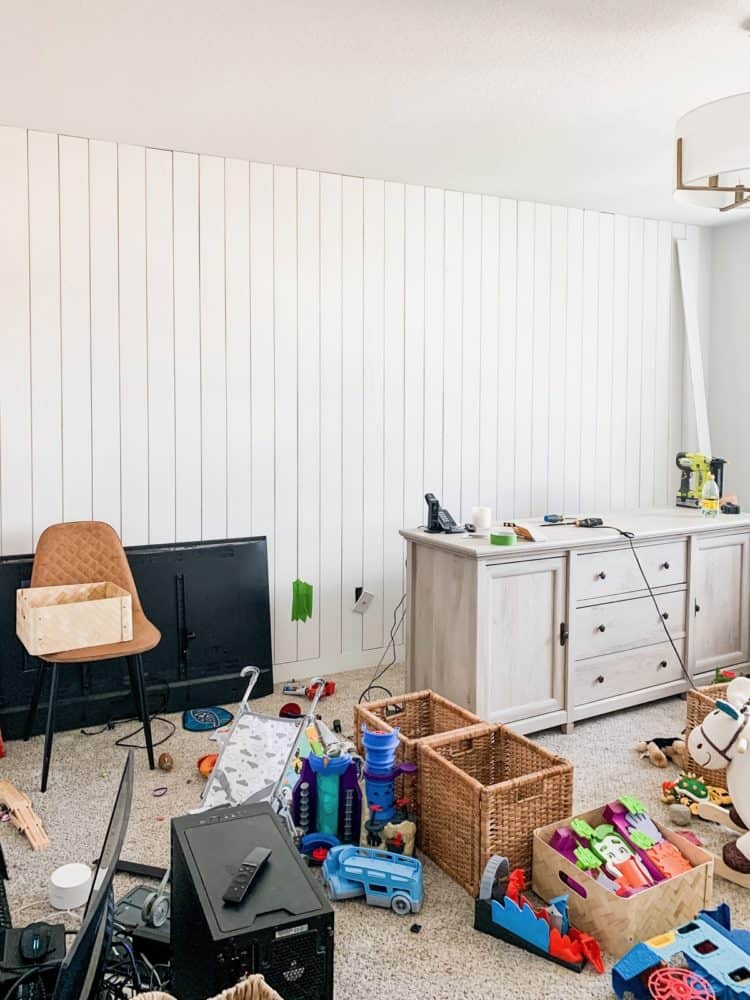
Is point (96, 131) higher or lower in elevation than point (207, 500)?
higher

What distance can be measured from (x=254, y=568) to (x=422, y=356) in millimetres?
1401

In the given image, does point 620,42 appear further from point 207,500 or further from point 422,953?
point 422,953

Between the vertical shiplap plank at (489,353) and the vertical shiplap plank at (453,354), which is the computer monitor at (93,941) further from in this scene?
the vertical shiplap plank at (489,353)

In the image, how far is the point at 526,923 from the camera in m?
2.04

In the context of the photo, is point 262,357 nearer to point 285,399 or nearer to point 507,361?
point 285,399

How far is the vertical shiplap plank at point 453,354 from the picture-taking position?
14.0 feet

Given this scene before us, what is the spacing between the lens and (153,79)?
279cm

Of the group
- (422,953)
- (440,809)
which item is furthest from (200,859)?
(440,809)

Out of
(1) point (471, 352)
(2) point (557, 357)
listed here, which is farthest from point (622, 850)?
(2) point (557, 357)

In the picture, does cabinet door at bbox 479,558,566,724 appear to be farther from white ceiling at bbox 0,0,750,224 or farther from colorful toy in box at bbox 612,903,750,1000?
white ceiling at bbox 0,0,750,224

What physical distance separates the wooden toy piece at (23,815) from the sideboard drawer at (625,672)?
206 cm

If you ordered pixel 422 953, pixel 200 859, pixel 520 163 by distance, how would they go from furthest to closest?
pixel 520 163 < pixel 422 953 < pixel 200 859

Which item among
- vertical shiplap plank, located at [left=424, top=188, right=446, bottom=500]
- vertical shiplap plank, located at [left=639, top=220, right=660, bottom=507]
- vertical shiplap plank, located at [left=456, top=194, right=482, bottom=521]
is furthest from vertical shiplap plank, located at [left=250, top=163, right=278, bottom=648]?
vertical shiplap plank, located at [left=639, top=220, right=660, bottom=507]

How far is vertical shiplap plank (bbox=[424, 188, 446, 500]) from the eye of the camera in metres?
4.20
